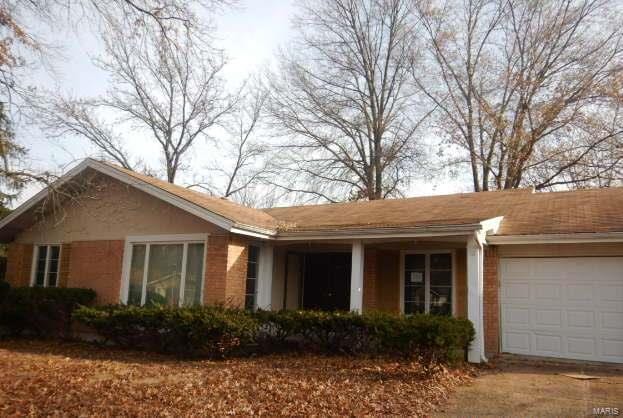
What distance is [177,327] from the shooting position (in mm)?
10805

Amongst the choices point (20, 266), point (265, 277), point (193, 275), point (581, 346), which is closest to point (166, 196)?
point (193, 275)

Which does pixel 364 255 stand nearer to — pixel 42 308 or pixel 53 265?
pixel 42 308

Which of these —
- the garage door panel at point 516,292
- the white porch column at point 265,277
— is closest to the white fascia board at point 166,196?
the white porch column at point 265,277

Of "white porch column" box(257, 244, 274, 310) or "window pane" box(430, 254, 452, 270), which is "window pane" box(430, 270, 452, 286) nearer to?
"window pane" box(430, 254, 452, 270)

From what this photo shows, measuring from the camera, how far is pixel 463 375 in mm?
9211

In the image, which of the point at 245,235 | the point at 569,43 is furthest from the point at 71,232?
the point at 569,43

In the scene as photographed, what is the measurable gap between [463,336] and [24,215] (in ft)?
40.4

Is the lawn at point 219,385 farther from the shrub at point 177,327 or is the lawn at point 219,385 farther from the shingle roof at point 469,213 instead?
the shingle roof at point 469,213

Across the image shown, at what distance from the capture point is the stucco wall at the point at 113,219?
516 inches

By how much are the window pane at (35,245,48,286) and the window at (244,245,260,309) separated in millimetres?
6654

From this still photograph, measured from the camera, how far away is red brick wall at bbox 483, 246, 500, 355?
1152 cm

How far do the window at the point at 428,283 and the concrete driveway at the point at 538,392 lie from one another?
112 inches

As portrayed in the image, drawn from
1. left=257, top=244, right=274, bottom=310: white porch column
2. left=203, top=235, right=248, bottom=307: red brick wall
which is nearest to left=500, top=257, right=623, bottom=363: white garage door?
left=257, top=244, right=274, bottom=310: white porch column

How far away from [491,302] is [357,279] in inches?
117
